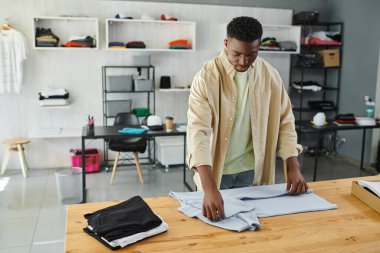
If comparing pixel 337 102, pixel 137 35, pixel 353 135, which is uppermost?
pixel 137 35

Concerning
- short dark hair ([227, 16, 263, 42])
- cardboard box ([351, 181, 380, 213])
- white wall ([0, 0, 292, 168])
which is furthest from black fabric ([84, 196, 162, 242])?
white wall ([0, 0, 292, 168])

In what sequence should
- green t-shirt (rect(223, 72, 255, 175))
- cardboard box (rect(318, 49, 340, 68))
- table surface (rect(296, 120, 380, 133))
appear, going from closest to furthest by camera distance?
1. green t-shirt (rect(223, 72, 255, 175))
2. table surface (rect(296, 120, 380, 133))
3. cardboard box (rect(318, 49, 340, 68))

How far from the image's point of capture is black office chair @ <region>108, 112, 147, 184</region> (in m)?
4.75

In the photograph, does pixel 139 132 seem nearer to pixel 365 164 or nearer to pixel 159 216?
pixel 159 216

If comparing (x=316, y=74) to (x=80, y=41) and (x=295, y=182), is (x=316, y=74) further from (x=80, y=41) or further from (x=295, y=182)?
(x=295, y=182)

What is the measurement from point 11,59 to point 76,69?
2.68ft

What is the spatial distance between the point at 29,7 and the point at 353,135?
494 cm

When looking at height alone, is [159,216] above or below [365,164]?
above

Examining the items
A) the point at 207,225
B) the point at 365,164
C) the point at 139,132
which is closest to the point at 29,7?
the point at 139,132

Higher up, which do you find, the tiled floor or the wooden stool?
the wooden stool

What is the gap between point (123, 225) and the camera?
1320 mm

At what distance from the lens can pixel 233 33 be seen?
160 cm

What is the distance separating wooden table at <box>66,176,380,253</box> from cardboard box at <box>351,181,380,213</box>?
0.03m

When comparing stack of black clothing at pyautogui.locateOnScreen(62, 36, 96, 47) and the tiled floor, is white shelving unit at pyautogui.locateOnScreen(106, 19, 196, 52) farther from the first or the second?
the tiled floor
